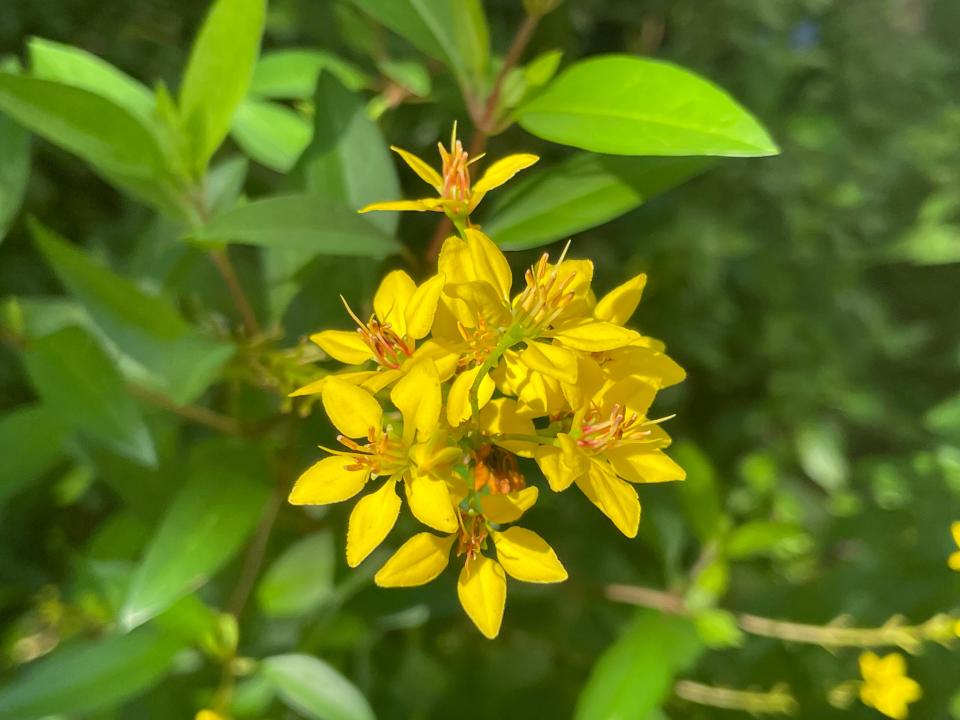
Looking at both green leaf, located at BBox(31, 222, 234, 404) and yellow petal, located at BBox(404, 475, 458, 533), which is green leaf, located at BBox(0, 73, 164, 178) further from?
yellow petal, located at BBox(404, 475, 458, 533)

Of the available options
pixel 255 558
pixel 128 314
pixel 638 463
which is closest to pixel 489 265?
pixel 638 463

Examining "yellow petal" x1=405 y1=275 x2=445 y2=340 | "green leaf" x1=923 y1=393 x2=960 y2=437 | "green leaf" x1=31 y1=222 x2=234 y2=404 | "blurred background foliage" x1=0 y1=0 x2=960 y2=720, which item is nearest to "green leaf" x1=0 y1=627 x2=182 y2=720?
"blurred background foliage" x1=0 y1=0 x2=960 y2=720

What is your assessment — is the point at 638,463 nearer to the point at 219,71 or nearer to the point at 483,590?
the point at 483,590

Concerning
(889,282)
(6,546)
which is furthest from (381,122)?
(889,282)

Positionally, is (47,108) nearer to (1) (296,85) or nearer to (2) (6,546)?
(1) (296,85)

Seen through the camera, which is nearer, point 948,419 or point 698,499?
point 948,419

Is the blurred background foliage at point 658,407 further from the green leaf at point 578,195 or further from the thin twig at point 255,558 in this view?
the green leaf at point 578,195
